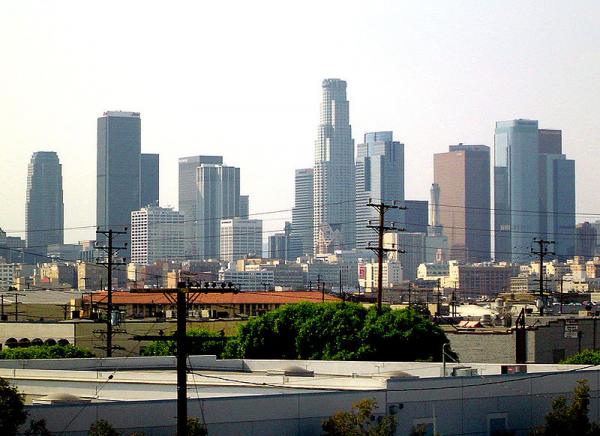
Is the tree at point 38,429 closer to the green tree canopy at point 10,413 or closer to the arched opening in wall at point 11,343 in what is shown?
the green tree canopy at point 10,413

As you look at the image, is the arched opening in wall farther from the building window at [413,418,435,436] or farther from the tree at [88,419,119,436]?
the tree at [88,419,119,436]

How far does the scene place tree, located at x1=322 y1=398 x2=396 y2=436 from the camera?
129 feet

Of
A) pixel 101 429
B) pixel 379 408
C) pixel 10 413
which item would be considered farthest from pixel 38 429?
pixel 379 408

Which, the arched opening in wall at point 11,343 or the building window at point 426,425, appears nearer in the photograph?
the building window at point 426,425

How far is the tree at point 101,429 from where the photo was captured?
116ft

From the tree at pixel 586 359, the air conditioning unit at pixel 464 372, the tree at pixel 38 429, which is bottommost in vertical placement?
the tree at pixel 586 359

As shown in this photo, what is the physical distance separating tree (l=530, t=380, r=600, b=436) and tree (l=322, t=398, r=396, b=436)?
581 cm

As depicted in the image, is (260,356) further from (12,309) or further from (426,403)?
(12,309)

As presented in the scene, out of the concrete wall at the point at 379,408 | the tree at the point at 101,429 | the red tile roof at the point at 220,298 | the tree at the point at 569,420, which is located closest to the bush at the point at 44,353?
the concrete wall at the point at 379,408

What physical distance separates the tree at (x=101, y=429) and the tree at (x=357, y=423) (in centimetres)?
638

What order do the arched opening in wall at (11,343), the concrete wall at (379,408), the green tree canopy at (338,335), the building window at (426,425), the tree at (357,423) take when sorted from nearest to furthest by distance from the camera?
the concrete wall at (379,408), the tree at (357,423), the building window at (426,425), the green tree canopy at (338,335), the arched opening in wall at (11,343)

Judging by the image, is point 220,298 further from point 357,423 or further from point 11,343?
point 357,423

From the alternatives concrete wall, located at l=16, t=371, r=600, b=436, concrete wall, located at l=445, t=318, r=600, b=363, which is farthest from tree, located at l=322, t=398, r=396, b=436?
concrete wall, located at l=445, t=318, r=600, b=363

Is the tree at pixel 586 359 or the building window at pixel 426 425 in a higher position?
the tree at pixel 586 359
